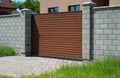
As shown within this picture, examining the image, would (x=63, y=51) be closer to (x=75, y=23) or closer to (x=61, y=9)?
(x=75, y=23)

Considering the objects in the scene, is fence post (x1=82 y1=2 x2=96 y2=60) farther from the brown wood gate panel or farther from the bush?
the bush

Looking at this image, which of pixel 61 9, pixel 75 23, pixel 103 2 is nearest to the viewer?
pixel 75 23

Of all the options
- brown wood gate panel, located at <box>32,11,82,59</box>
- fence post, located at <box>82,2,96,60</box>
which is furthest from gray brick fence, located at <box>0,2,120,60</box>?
brown wood gate panel, located at <box>32,11,82,59</box>

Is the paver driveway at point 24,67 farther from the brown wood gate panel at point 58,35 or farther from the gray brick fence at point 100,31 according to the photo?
the gray brick fence at point 100,31

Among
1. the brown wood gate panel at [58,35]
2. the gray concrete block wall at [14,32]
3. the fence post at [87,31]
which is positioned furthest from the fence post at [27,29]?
the fence post at [87,31]

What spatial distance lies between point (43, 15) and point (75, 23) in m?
2.44

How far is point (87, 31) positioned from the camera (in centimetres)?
A: 1302

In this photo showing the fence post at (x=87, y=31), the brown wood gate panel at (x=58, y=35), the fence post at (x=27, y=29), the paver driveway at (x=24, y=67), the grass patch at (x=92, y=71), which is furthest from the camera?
the fence post at (x=27, y=29)

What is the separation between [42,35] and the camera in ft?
51.6

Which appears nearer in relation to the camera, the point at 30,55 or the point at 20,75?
the point at 20,75

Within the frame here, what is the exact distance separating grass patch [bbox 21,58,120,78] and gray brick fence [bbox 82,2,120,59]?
1.38 meters

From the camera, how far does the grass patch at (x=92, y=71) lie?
30.2 ft

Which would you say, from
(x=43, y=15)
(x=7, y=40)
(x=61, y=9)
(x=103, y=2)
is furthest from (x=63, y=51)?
(x=61, y=9)

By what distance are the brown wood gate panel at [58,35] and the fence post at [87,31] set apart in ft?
1.27
